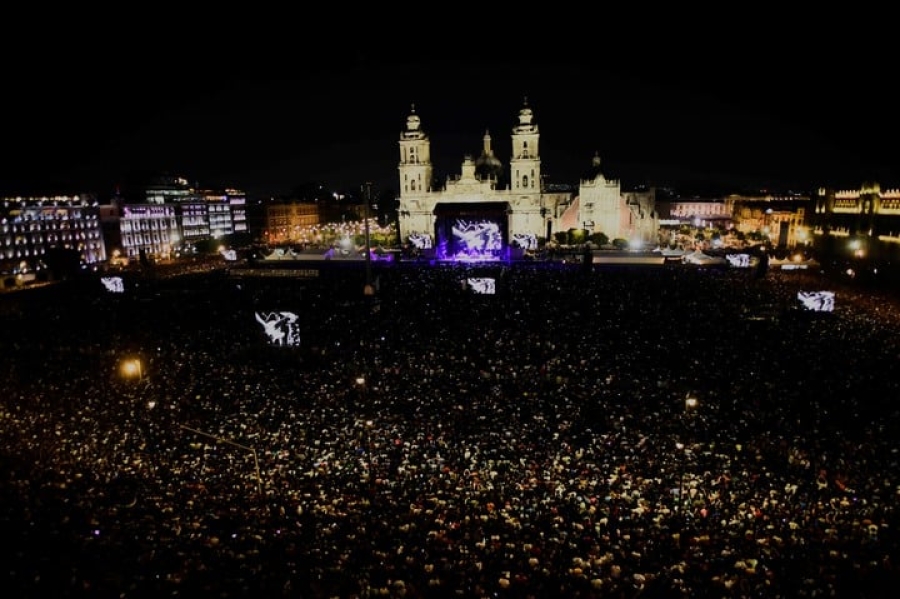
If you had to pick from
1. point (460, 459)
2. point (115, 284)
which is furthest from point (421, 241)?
point (460, 459)

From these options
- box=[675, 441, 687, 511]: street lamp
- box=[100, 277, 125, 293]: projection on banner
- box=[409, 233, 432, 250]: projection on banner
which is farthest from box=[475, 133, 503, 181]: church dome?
box=[675, 441, 687, 511]: street lamp

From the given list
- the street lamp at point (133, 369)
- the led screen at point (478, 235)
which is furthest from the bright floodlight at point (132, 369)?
the led screen at point (478, 235)

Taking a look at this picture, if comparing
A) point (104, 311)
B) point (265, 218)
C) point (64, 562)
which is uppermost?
point (265, 218)

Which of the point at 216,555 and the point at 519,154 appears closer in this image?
the point at 216,555

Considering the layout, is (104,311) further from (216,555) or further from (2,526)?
(216,555)

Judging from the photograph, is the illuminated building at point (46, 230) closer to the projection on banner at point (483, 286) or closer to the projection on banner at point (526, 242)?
the projection on banner at point (526, 242)

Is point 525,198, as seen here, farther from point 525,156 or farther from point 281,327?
point 281,327

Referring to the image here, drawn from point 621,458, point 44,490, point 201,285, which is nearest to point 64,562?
point 44,490

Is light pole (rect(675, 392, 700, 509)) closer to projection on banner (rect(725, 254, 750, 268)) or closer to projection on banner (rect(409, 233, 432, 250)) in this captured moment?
projection on banner (rect(725, 254, 750, 268))
